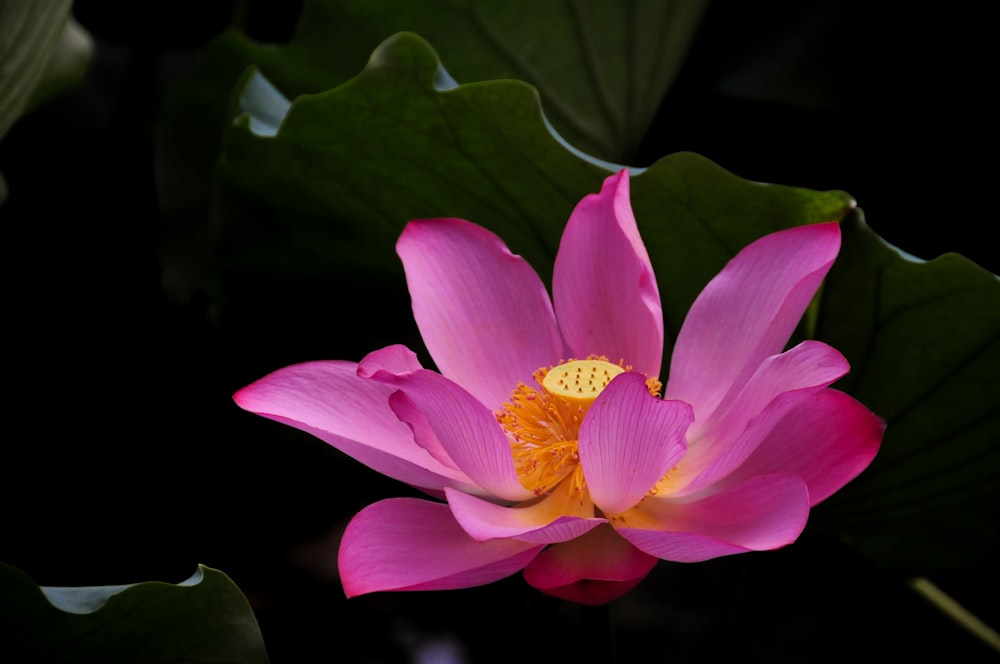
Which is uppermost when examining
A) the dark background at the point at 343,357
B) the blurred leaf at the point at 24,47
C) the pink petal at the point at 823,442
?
the blurred leaf at the point at 24,47

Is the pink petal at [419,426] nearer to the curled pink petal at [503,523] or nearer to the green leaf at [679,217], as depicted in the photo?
the curled pink petal at [503,523]

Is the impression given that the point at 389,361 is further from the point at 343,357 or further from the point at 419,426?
the point at 343,357

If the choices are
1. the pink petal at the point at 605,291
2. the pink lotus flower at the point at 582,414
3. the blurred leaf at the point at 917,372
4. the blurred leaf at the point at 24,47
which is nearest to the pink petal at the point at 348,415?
the pink lotus flower at the point at 582,414

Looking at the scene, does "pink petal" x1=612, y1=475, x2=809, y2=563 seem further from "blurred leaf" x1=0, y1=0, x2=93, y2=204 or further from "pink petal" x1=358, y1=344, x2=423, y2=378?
"blurred leaf" x1=0, y1=0, x2=93, y2=204

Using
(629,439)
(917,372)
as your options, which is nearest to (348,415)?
(629,439)

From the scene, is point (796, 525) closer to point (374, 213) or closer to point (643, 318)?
point (643, 318)

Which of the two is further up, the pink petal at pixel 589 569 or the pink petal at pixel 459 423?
the pink petal at pixel 459 423
